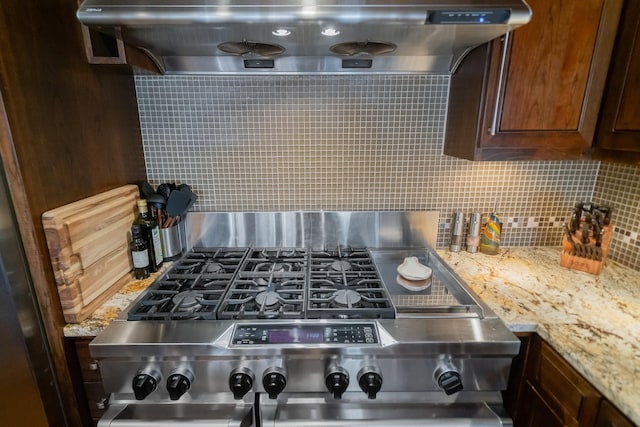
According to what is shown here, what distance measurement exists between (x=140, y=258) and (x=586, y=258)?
1722 millimetres

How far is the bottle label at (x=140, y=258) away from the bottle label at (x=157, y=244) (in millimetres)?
53

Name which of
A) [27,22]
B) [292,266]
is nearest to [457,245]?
[292,266]

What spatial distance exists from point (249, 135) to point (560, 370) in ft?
4.41

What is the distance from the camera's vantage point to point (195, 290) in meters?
1.08

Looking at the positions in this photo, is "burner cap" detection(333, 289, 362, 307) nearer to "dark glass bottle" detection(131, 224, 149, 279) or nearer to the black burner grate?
the black burner grate

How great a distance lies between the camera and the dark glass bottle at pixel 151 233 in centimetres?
119

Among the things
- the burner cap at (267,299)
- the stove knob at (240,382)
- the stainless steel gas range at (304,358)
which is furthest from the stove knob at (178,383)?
the burner cap at (267,299)

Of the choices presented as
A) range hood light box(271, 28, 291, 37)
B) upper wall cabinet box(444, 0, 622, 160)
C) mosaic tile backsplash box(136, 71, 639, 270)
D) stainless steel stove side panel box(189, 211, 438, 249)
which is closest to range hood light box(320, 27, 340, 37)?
range hood light box(271, 28, 291, 37)

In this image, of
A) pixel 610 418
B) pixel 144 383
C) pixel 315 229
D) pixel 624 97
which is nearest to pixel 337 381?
pixel 144 383

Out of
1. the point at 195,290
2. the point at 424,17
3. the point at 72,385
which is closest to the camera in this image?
the point at 424,17

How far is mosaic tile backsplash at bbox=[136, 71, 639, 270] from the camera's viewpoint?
52.7 inches

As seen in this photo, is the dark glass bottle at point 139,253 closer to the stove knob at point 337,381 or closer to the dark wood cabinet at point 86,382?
the dark wood cabinet at point 86,382

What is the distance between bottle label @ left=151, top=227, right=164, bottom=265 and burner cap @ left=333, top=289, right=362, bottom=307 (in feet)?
2.43

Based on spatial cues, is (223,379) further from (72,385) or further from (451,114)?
(451,114)
